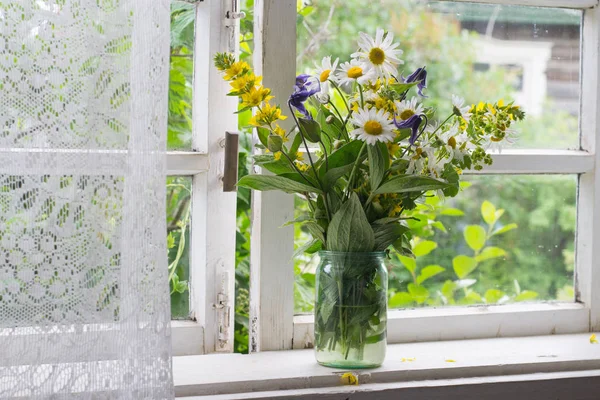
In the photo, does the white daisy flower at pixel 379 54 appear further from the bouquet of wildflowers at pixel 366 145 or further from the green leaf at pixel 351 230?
the green leaf at pixel 351 230

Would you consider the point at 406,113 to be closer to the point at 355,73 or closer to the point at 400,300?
the point at 355,73

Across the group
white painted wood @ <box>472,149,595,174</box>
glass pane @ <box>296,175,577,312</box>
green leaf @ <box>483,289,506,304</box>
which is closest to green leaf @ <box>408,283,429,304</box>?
glass pane @ <box>296,175,577,312</box>

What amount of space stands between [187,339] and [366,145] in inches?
19.1

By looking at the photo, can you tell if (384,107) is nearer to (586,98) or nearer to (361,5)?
(361,5)

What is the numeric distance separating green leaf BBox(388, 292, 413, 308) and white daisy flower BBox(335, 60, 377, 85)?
0.55m

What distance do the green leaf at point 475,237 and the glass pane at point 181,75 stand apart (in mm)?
649

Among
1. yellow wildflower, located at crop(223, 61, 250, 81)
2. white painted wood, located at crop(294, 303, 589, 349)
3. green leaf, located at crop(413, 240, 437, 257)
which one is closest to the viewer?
yellow wildflower, located at crop(223, 61, 250, 81)

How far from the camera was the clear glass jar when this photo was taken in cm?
123

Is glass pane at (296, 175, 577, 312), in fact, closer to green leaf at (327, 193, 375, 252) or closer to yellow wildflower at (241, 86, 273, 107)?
green leaf at (327, 193, 375, 252)

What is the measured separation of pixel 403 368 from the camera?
1.30 m

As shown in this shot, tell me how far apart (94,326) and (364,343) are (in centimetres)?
45

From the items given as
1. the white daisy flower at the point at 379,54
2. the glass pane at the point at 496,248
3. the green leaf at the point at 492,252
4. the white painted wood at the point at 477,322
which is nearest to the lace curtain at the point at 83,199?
the white daisy flower at the point at 379,54

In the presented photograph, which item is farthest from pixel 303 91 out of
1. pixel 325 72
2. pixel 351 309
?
pixel 351 309

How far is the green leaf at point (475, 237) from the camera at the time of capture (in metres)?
1.63
